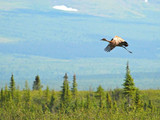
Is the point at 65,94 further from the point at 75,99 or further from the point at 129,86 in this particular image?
the point at 129,86

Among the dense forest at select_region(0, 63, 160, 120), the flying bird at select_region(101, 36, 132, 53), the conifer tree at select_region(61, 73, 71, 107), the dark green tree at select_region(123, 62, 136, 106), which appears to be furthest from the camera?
the conifer tree at select_region(61, 73, 71, 107)

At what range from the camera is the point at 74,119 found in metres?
27.4

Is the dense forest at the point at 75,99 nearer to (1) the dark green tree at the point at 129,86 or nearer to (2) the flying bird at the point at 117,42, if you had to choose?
(1) the dark green tree at the point at 129,86

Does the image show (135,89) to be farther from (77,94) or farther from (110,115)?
(110,115)

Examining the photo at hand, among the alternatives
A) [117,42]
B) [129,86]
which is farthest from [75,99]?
[117,42]

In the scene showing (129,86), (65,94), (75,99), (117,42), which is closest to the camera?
(117,42)

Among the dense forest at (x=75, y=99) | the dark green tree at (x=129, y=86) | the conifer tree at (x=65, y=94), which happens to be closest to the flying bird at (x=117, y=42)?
the dense forest at (x=75, y=99)

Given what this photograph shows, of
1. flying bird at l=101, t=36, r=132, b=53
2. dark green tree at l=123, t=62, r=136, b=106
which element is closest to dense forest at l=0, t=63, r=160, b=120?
dark green tree at l=123, t=62, r=136, b=106

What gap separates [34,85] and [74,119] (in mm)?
93083

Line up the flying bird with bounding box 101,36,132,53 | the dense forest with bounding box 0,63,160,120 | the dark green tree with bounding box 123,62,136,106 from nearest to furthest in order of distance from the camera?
the flying bird with bounding box 101,36,132,53 → the dense forest with bounding box 0,63,160,120 → the dark green tree with bounding box 123,62,136,106

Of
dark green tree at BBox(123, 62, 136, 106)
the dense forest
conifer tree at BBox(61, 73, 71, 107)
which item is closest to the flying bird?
the dense forest

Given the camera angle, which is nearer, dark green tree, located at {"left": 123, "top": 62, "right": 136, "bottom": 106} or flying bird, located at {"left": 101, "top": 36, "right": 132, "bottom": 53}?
flying bird, located at {"left": 101, "top": 36, "right": 132, "bottom": 53}

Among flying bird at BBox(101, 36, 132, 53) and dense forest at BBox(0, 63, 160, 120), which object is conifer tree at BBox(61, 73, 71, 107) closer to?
dense forest at BBox(0, 63, 160, 120)

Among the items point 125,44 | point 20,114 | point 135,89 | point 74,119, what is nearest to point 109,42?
point 125,44
